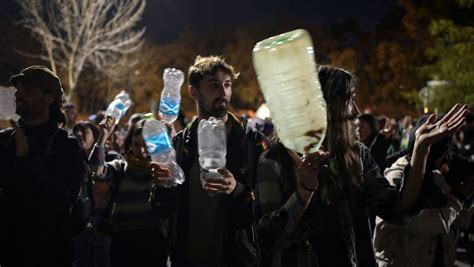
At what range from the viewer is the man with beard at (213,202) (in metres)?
3.97

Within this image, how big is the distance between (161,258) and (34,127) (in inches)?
85.2

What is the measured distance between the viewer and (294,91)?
Answer: 119 inches

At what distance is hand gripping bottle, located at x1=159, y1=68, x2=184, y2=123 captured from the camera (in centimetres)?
589

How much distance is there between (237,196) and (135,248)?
2104 millimetres

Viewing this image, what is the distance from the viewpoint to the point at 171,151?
13.5 feet

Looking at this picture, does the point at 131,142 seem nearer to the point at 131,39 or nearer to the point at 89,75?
the point at 131,39

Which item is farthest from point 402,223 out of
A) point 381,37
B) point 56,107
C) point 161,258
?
point 381,37

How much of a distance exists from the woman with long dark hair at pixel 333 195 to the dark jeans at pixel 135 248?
2.50 m

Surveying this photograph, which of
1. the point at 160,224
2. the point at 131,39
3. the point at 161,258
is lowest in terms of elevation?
the point at 161,258

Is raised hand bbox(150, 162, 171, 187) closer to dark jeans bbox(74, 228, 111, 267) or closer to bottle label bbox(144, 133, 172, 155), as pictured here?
bottle label bbox(144, 133, 172, 155)

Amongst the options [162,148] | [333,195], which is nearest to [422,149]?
[333,195]

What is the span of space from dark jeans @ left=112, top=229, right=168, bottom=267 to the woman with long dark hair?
8.19 feet

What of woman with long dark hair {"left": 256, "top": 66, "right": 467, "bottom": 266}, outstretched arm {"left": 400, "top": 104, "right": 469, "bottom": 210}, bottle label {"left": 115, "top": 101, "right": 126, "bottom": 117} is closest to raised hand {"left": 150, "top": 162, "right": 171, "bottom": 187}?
woman with long dark hair {"left": 256, "top": 66, "right": 467, "bottom": 266}

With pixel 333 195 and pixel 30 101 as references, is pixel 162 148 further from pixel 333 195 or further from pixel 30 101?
pixel 333 195
